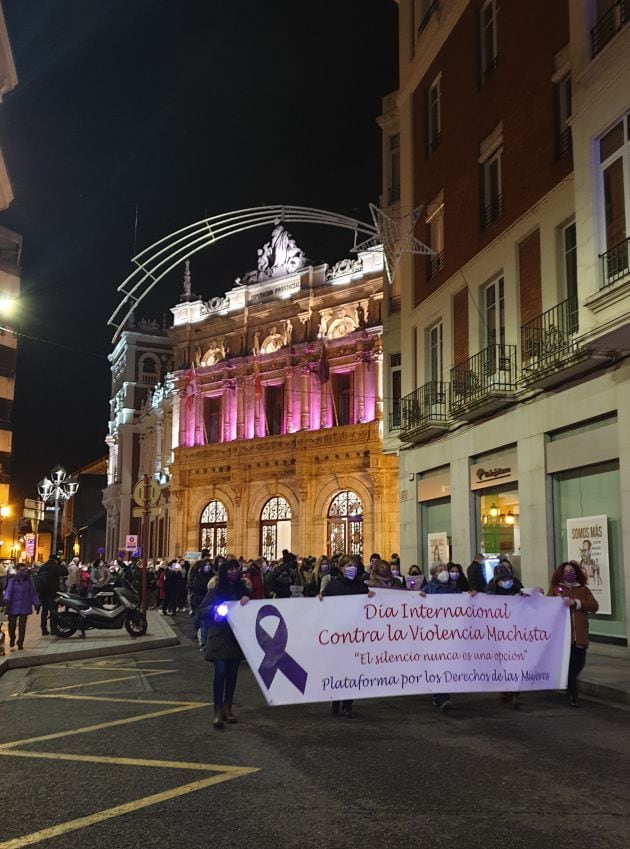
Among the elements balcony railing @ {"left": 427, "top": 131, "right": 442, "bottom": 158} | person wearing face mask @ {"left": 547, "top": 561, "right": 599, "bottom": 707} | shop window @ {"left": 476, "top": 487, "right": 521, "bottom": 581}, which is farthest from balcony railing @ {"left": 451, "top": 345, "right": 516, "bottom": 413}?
person wearing face mask @ {"left": 547, "top": 561, "right": 599, "bottom": 707}

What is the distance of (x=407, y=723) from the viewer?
9.34 m

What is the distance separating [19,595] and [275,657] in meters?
9.02

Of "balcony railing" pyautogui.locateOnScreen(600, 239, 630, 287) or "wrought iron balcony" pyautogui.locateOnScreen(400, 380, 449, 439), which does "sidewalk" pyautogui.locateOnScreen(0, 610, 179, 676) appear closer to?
"wrought iron balcony" pyautogui.locateOnScreen(400, 380, 449, 439)

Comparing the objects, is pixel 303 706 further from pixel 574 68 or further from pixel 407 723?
pixel 574 68

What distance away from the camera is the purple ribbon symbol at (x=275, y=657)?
9.46 m

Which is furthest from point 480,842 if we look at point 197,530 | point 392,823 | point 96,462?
point 96,462

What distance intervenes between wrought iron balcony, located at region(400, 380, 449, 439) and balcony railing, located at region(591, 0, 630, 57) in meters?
9.63

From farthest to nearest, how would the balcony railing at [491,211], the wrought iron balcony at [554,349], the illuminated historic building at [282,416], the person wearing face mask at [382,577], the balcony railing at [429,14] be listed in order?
the illuminated historic building at [282,416] → the balcony railing at [429,14] → the balcony railing at [491,211] → the person wearing face mask at [382,577] → the wrought iron balcony at [554,349]

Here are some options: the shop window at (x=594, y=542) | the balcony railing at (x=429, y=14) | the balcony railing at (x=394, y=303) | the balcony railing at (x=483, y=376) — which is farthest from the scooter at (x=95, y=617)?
the balcony railing at (x=429, y=14)

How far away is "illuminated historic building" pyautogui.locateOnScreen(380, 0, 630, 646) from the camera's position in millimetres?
15234

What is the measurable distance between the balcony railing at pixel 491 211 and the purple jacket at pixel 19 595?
539 inches

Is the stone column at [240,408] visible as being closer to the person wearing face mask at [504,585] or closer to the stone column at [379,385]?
the stone column at [379,385]

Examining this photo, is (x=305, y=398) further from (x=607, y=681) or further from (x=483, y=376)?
(x=607, y=681)

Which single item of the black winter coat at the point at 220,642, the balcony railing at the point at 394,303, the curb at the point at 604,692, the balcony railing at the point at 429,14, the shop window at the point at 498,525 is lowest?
the curb at the point at 604,692
